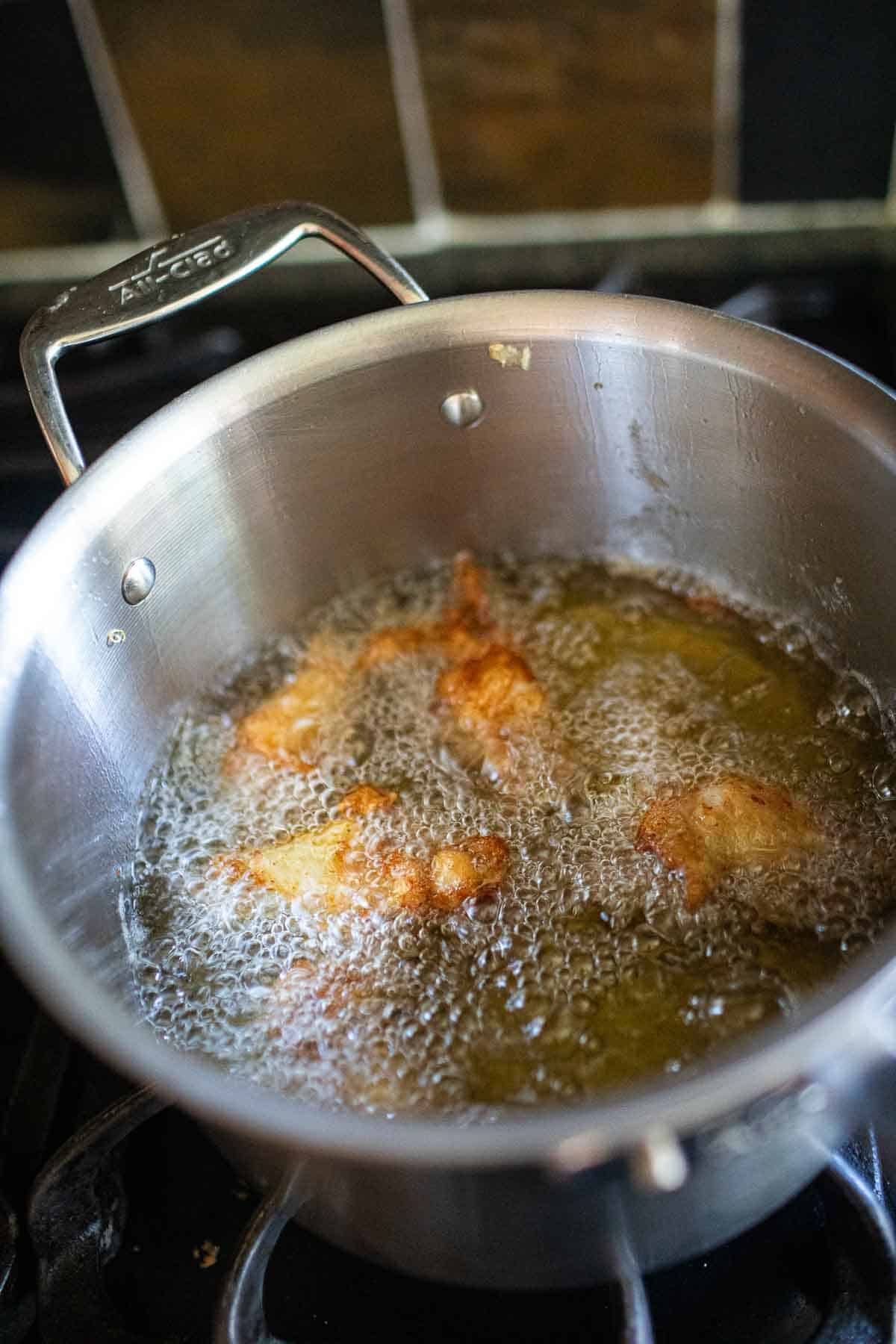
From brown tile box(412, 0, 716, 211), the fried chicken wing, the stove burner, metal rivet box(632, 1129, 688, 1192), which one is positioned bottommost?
the stove burner

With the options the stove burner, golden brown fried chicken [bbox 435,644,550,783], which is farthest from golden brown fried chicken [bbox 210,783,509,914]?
the stove burner

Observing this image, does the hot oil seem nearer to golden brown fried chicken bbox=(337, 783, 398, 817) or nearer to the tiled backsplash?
golden brown fried chicken bbox=(337, 783, 398, 817)

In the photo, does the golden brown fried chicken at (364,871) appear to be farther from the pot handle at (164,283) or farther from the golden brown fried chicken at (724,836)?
the pot handle at (164,283)

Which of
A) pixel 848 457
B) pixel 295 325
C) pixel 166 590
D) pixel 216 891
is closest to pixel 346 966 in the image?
pixel 216 891

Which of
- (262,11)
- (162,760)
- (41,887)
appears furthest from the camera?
(262,11)

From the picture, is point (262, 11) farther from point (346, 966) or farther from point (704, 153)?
point (346, 966)

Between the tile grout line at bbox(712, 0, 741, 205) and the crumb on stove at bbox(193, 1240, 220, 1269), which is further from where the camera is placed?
the tile grout line at bbox(712, 0, 741, 205)

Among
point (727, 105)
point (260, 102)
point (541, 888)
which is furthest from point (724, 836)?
point (260, 102)
